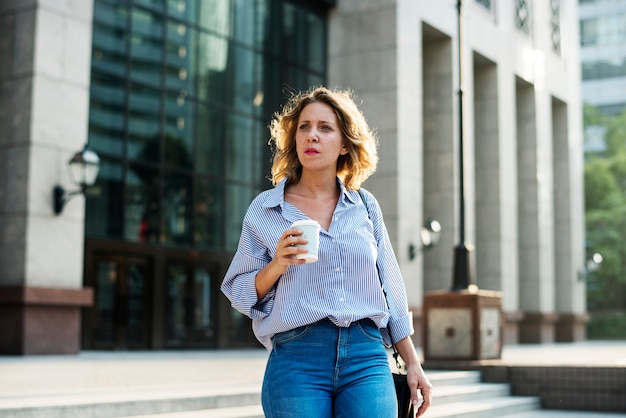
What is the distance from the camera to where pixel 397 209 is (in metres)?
22.2

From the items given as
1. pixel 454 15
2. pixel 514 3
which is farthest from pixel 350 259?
pixel 514 3

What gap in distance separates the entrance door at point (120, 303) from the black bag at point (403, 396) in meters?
16.0

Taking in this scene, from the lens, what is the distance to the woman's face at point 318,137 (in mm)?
3244

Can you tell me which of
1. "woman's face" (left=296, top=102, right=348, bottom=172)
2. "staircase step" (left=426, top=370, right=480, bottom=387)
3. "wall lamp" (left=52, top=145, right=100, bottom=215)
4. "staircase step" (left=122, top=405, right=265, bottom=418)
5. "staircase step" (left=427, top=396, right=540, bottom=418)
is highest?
"wall lamp" (left=52, top=145, right=100, bottom=215)

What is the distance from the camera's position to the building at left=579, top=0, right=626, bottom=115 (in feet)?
209

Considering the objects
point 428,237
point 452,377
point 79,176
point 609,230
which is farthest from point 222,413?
point 609,230

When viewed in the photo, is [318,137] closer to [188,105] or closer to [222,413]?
[222,413]

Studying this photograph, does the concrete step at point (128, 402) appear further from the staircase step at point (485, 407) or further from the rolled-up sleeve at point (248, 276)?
the rolled-up sleeve at point (248, 276)

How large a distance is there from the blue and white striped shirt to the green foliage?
44.3m

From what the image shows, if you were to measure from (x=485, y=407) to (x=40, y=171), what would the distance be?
8.90 metres

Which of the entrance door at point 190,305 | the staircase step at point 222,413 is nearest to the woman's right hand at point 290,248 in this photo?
the staircase step at point 222,413

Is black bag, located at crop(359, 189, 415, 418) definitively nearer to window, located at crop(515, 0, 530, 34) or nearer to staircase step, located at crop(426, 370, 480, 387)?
staircase step, located at crop(426, 370, 480, 387)

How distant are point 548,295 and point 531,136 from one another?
5568 mm

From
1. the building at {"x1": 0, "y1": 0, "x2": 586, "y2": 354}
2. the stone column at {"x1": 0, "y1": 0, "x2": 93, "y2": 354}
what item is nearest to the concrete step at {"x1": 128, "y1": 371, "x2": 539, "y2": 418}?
the building at {"x1": 0, "y1": 0, "x2": 586, "y2": 354}
